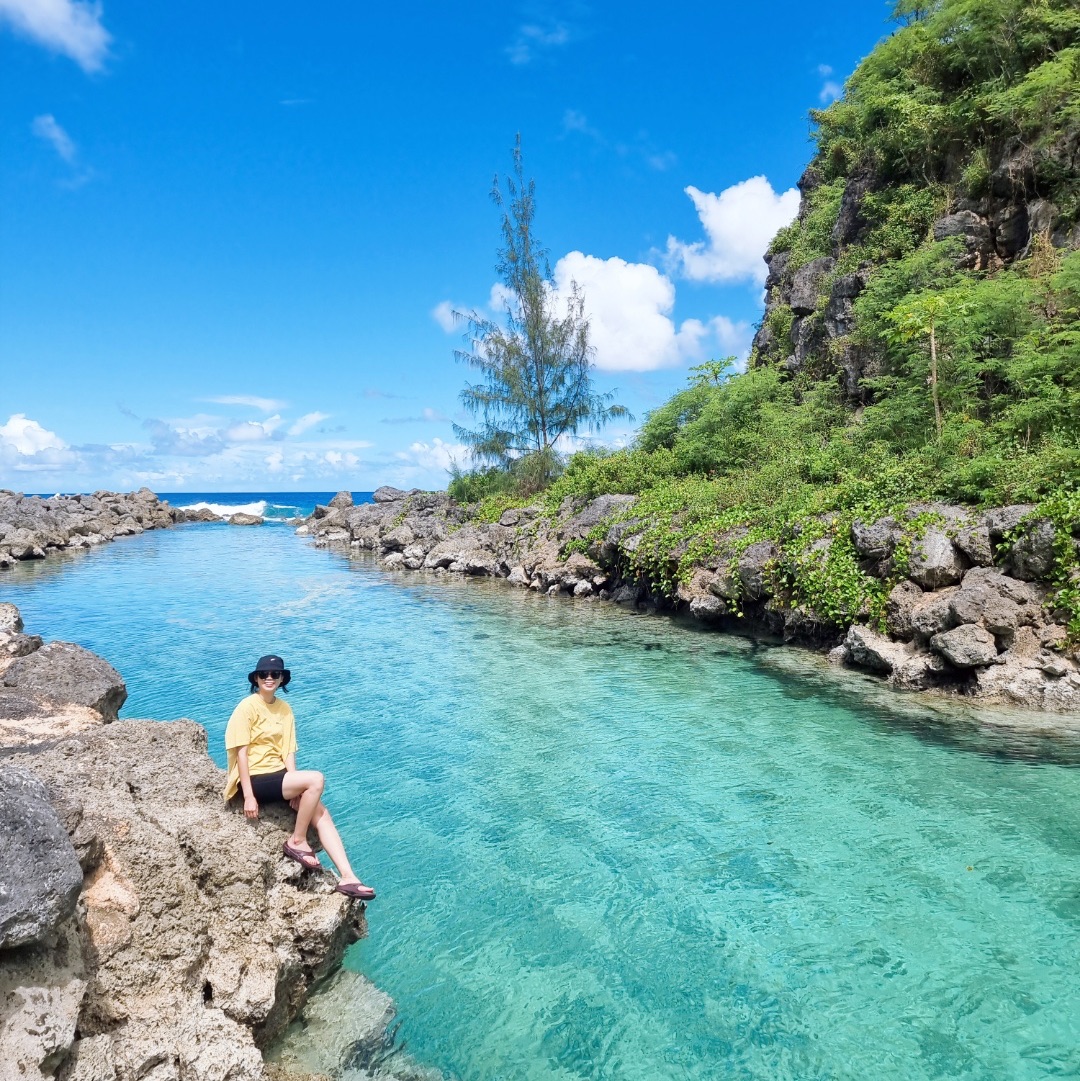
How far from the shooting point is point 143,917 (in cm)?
446

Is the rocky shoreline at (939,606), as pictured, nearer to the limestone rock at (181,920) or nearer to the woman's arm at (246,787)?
the limestone rock at (181,920)

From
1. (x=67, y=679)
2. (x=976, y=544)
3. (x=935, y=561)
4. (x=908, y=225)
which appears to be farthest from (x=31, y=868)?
(x=908, y=225)

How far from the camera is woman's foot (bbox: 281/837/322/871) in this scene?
5.50 meters

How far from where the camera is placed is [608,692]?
1312cm

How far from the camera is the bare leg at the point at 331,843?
560 centimetres

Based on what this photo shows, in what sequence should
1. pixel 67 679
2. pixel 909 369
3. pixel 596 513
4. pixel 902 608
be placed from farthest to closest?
1. pixel 596 513
2. pixel 909 369
3. pixel 902 608
4. pixel 67 679

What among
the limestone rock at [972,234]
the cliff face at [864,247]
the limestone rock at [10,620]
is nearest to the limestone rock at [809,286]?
the cliff face at [864,247]

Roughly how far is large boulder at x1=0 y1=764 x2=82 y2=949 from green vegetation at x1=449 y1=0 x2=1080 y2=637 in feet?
40.5

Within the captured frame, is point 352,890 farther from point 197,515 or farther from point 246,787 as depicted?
point 197,515

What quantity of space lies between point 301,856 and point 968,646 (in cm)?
A: 1022

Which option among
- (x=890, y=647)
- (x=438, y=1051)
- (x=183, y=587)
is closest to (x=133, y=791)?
(x=438, y=1051)

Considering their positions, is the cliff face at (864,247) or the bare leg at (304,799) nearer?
the bare leg at (304,799)

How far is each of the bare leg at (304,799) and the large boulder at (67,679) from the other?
3067 mm

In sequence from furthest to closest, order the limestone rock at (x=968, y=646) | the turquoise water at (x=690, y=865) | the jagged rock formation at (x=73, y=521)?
1. the jagged rock formation at (x=73, y=521)
2. the limestone rock at (x=968, y=646)
3. the turquoise water at (x=690, y=865)
